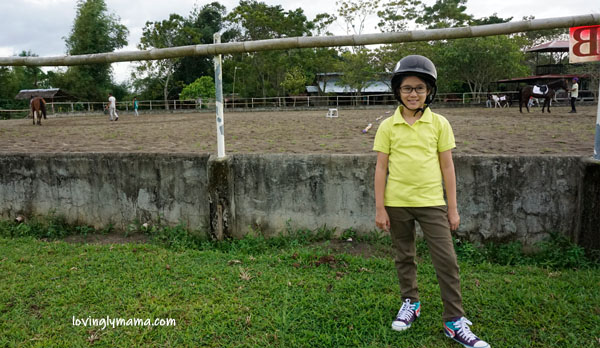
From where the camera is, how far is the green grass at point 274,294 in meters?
2.34

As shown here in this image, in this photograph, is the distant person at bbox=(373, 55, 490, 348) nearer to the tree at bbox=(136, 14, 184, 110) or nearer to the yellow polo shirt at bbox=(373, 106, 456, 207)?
the yellow polo shirt at bbox=(373, 106, 456, 207)

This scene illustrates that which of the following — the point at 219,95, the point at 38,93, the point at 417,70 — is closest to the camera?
the point at 417,70

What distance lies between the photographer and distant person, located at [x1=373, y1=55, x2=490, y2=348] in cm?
232

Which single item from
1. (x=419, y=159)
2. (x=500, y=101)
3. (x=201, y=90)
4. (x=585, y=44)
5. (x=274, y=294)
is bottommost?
(x=274, y=294)

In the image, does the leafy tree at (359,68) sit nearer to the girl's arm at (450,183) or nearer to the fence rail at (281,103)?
the fence rail at (281,103)

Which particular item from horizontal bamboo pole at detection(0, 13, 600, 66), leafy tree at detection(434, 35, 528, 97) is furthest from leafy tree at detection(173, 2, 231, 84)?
horizontal bamboo pole at detection(0, 13, 600, 66)

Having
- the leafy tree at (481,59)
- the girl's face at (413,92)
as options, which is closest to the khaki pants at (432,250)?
the girl's face at (413,92)

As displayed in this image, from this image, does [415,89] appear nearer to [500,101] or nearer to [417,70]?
[417,70]

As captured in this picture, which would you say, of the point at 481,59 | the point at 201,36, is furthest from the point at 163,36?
the point at 481,59

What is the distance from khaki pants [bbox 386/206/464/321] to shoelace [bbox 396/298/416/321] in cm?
4

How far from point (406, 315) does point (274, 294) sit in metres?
0.90

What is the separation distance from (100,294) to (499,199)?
324 cm

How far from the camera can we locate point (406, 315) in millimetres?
2424

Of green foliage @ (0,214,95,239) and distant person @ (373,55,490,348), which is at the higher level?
distant person @ (373,55,490,348)
